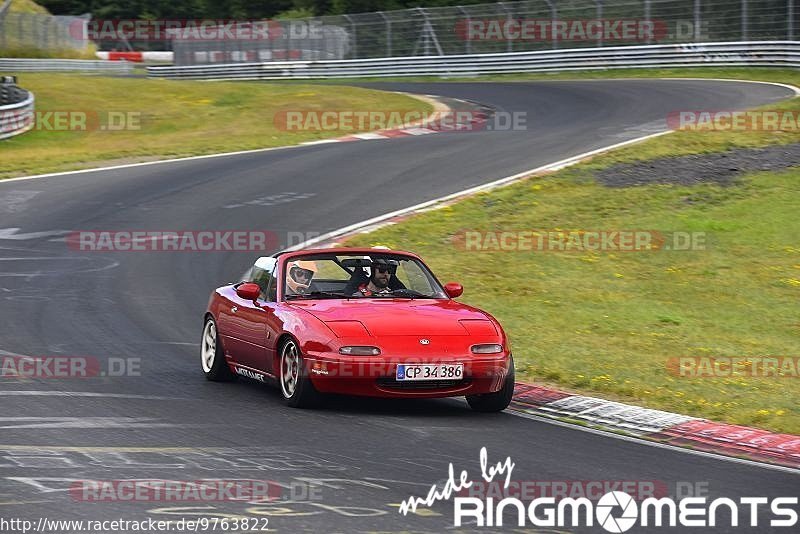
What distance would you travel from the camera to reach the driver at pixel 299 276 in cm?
1100

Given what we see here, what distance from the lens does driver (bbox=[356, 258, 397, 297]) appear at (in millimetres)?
11000

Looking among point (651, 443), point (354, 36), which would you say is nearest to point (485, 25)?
point (354, 36)

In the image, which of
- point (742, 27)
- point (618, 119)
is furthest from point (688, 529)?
point (742, 27)

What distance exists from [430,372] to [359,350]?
1.82ft

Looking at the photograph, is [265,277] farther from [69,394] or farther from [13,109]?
[13,109]

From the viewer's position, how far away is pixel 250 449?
8266mm

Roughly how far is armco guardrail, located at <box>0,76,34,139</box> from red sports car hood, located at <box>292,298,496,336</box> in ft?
76.8

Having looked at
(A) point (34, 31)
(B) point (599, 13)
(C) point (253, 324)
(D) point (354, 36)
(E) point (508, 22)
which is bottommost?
(C) point (253, 324)

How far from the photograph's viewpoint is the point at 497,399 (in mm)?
10016

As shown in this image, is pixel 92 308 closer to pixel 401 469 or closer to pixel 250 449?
pixel 250 449

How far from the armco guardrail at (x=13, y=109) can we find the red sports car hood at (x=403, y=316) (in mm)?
23405
